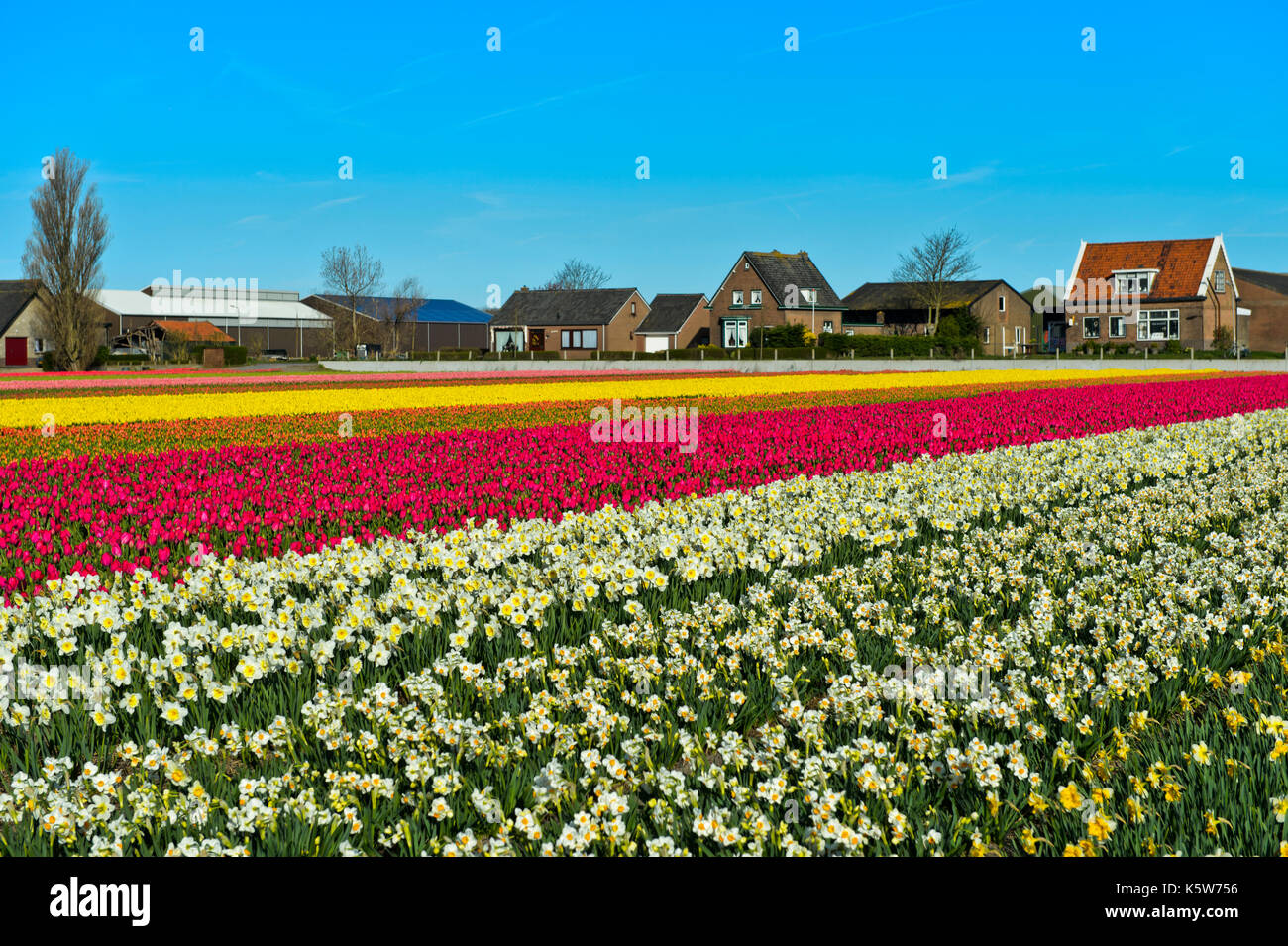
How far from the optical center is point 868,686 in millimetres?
4453

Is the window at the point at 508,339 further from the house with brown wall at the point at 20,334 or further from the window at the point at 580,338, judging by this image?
the house with brown wall at the point at 20,334

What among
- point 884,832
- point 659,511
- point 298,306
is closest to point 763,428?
point 659,511

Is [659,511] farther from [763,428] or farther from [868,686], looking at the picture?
[763,428]

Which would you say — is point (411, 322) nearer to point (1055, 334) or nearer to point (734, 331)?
point (734, 331)

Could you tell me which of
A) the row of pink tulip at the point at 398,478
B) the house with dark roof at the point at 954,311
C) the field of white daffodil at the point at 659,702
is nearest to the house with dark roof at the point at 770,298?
the house with dark roof at the point at 954,311

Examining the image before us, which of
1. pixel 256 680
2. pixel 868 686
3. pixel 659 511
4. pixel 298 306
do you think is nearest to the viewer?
pixel 868 686

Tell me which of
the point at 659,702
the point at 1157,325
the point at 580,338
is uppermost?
the point at 580,338

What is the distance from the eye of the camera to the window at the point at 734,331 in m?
78.4

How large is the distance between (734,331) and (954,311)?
1692 centimetres

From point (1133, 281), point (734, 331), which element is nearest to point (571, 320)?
point (734, 331)

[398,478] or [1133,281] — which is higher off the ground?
[1133,281]

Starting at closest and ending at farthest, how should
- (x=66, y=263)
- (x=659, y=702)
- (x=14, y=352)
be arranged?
1. (x=659, y=702)
2. (x=66, y=263)
3. (x=14, y=352)

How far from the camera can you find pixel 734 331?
7912cm

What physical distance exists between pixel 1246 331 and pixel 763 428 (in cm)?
7516
